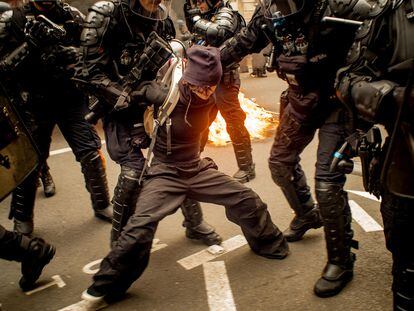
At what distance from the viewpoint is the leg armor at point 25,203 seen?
3635 millimetres

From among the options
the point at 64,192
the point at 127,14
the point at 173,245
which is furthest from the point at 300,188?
the point at 64,192

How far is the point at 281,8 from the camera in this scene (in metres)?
2.79

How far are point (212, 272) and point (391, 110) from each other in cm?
172

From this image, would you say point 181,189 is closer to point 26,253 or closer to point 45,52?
point 26,253

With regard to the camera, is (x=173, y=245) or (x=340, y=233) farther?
(x=173, y=245)

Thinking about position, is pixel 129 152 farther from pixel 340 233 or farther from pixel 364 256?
pixel 364 256

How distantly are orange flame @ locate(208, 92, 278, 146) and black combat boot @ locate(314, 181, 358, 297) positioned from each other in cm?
339

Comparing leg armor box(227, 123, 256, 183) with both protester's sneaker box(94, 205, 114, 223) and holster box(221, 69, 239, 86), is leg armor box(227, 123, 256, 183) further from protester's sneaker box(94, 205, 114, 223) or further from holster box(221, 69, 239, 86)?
protester's sneaker box(94, 205, 114, 223)

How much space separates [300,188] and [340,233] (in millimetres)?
676

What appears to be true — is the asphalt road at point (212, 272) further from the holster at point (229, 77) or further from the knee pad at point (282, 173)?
the holster at point (229, 77)

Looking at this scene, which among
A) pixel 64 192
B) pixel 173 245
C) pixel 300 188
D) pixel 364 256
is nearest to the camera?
pixel 364 256

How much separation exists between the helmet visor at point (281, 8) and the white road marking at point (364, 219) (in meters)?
1.78

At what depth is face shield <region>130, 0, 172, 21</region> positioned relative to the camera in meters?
3.06

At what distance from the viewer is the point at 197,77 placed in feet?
8.89
